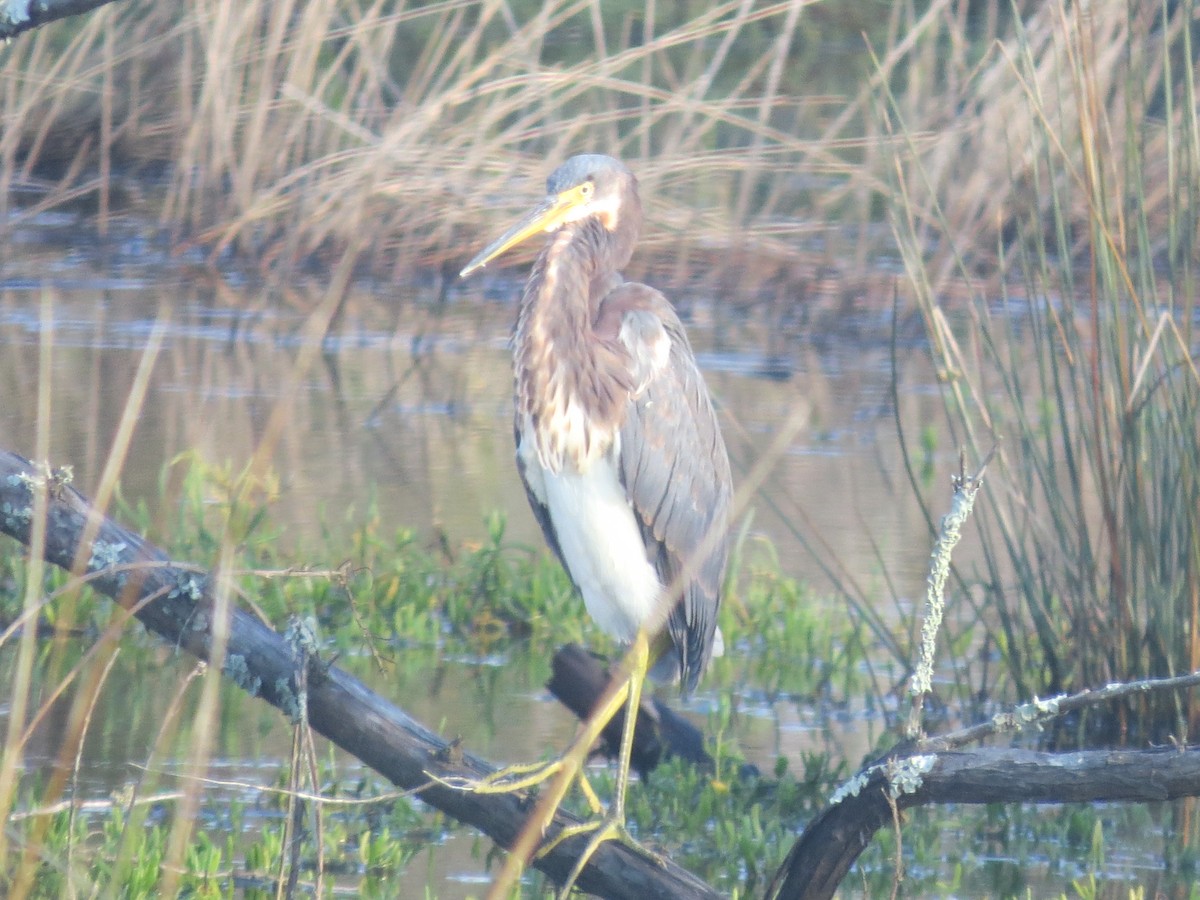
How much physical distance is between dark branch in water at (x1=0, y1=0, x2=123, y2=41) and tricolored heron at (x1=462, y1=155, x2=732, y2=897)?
1020 mm

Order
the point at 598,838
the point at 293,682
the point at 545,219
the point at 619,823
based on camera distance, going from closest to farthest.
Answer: the point at 293,682, the point at 598,838, the point at 619,823, the point at 545,219

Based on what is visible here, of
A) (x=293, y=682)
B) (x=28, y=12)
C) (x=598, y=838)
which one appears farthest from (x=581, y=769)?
(x=28, y=12)

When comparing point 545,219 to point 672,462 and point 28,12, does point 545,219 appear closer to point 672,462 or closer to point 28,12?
point 672,462

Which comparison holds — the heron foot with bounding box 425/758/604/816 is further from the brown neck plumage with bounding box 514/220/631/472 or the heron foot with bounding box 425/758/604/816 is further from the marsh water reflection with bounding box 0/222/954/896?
the brown neck plumage with bounding box 514/220/631/472

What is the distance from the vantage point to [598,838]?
3.15 m

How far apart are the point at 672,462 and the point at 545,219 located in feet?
1.97

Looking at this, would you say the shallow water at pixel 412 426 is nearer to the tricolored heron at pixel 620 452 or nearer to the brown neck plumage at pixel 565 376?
the tricolored heron at pixel 620 452

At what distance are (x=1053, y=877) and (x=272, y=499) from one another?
244 cm

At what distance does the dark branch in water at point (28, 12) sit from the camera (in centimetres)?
289

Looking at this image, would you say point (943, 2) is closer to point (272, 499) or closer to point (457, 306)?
point (272, 499)

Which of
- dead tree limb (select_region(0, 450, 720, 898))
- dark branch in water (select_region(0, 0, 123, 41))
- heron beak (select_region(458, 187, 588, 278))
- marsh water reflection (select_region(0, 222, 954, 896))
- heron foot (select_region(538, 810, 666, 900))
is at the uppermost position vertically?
dark branch in water (select_region(0, 0, 123, 41))

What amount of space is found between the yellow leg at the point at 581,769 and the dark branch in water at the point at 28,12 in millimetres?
1425

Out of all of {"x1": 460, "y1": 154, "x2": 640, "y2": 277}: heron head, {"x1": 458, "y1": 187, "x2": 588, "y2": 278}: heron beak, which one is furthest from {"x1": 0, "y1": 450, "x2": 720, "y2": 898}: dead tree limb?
{"x1": 460, "y1": 154, "x2": 640, "y2": 277}: heron head

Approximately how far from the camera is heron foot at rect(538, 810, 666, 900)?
3.10m
